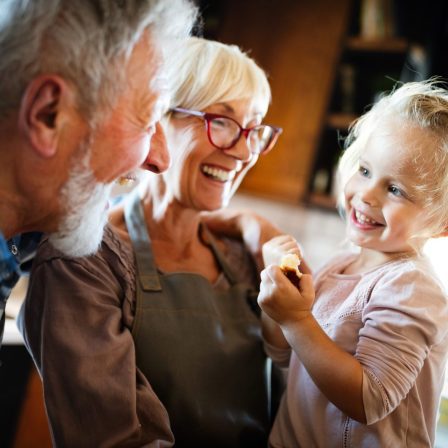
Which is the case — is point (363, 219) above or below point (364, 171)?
below

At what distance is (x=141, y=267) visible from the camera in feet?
4.28

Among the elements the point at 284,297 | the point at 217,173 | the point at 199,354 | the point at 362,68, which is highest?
the point at 362,68

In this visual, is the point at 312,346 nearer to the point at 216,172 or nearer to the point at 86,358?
the point at 86,358

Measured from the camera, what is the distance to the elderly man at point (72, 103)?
856 mm

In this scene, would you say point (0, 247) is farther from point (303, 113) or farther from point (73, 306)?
point (303, 113)

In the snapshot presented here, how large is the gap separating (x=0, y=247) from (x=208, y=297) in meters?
0.61

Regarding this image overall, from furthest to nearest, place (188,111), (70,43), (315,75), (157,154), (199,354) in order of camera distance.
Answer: (315,75) → (188,111) → (199,354) → (157,154) → (70,43)

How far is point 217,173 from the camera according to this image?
1472 mm

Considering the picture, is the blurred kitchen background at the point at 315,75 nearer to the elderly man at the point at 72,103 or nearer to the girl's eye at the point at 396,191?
the girl's eye at the point at 396,191

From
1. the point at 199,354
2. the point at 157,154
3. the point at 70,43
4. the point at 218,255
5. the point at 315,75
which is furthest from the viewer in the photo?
the point at 315,75

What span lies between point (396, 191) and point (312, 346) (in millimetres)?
421

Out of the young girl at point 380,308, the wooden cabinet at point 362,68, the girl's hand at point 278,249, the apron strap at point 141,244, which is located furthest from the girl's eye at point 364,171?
the wooden cabinet at point 362,68

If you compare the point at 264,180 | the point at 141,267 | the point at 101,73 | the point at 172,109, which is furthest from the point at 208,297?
the point at 264,180

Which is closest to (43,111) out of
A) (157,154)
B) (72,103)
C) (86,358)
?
(72,103)
